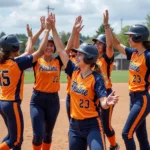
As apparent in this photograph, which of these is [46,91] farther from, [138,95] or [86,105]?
[86,105]

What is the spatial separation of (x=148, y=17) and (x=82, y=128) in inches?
2736

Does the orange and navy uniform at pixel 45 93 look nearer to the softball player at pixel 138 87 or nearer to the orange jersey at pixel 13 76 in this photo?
the orange jersey at pixel 13 76

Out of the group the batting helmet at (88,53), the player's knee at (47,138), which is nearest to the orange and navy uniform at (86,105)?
the batting helmet at (88,53)

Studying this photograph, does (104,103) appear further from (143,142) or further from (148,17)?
(148,17)

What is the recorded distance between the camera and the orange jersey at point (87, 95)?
5.86 m

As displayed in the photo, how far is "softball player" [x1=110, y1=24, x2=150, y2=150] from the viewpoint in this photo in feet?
23.1

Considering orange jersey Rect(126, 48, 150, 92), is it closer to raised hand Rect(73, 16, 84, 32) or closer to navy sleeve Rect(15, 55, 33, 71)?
raised hand Rect(73, 16, 84, 32)

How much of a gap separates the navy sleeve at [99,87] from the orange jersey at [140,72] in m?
1.42

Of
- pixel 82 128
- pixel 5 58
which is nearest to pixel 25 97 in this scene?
pixel 5 58

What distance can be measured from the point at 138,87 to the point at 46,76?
161 centimetres

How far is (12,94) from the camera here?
22.8 ft

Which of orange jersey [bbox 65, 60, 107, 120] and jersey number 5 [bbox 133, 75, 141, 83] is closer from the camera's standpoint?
orange jersey [bbox 65, 60, 107, 120]

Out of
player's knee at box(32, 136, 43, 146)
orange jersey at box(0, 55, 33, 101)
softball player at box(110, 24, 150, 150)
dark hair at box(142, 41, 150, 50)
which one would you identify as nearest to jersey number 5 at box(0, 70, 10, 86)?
orange jersey at box(0, 55, 33, 101)

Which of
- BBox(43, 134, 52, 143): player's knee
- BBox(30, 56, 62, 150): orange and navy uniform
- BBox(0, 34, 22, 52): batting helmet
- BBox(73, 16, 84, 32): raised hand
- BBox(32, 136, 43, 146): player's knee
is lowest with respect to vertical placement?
BBox(43, 134, 52, 143): player's knee
